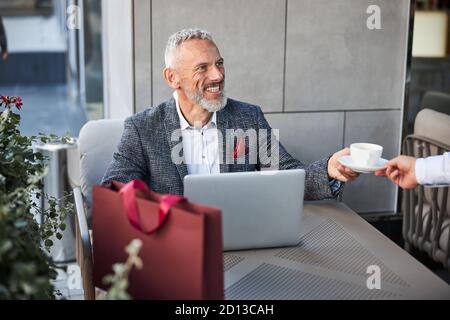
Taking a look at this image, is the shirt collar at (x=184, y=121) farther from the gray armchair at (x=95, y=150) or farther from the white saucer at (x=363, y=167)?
the white saucer at (x=363, y=167)

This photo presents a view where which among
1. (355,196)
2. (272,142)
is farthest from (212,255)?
(355,196)

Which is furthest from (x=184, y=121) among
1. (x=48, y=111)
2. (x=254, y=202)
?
(x=48, y=111)

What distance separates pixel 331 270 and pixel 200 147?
958 millimetres

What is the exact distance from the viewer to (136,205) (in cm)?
162

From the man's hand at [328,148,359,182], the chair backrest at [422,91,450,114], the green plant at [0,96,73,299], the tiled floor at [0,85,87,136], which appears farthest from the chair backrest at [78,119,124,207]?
the tiled floor at [0,85,87,136]

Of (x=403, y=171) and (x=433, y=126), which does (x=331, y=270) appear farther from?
(x=433, y=126)

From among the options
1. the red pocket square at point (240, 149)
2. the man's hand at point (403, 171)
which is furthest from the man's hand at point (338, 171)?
the red pocket square at point (240, 149)

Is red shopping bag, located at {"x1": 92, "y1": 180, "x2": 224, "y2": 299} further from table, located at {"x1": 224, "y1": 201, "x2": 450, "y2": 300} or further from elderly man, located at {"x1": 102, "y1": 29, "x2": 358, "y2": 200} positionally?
elderly man, located at {"x1": 102, "y1": 29, "x2": 358, "y2": 200}

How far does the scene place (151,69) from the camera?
360cm

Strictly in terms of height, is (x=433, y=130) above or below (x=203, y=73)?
below

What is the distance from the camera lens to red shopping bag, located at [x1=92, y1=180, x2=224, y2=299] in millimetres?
1500

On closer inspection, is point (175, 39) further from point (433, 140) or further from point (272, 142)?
point (433, 140)

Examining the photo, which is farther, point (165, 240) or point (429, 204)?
point (429, 204)
